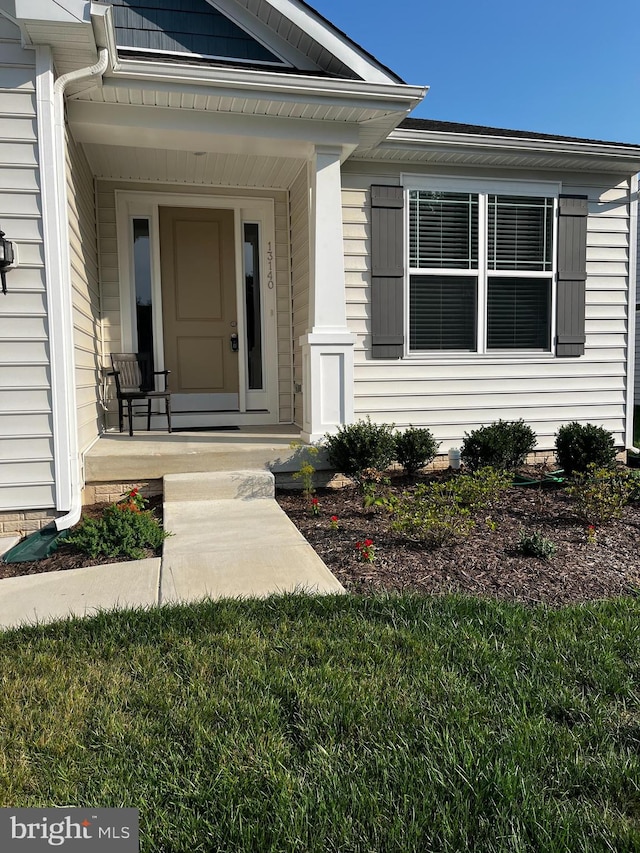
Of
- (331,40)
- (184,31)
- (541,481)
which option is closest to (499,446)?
(541,481)

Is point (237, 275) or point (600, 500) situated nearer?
point (600, 500)

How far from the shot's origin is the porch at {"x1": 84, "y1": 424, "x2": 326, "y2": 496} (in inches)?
188

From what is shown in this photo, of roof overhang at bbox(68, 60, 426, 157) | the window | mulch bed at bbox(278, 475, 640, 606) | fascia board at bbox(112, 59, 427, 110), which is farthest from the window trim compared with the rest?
mulch bed at bbox(278, 475, 640, 606)

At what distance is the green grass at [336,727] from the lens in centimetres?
147

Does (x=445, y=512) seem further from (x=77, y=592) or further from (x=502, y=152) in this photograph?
(x=502, y=152)

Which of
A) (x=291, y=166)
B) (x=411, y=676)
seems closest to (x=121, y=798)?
(x=411, y=676)

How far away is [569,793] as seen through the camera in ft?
5.19

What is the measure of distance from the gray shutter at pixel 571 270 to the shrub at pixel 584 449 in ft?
3.59

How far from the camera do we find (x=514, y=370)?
6.18 m

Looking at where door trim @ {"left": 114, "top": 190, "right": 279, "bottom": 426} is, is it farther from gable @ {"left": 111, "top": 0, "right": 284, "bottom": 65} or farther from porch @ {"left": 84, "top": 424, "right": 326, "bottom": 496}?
gable @ {"left": 111, "top": 0, "right": 284, "bottom": 65}

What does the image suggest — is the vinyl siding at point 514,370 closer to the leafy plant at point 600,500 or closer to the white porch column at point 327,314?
the white porch column at point 327,314

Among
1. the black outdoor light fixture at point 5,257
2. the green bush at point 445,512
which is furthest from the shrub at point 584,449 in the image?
the black outdoor light fixture at point 5,257

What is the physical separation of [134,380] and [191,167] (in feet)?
7.01

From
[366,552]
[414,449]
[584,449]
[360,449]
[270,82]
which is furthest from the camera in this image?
[584,449]
